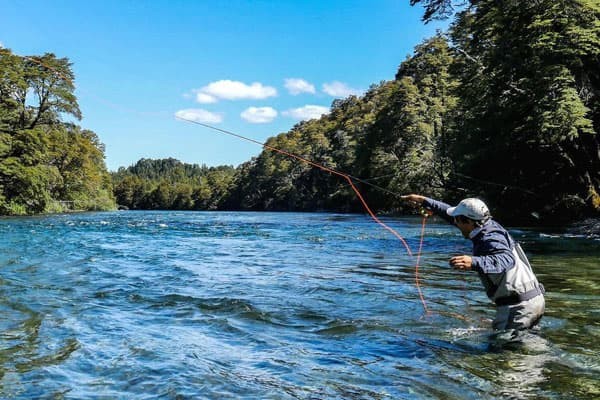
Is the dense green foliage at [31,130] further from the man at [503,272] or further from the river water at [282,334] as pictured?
the man at [503,272]

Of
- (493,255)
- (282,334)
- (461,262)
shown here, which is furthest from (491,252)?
(282,334)

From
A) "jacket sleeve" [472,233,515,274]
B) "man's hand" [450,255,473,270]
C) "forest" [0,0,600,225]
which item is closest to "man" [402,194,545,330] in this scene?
"jacket sleeve" [472,233,515,274]

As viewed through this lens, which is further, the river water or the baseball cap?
the baseball cap

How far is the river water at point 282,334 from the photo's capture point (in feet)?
15.3

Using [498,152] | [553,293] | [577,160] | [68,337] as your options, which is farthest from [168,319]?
[498,152]

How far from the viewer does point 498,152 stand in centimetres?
3247

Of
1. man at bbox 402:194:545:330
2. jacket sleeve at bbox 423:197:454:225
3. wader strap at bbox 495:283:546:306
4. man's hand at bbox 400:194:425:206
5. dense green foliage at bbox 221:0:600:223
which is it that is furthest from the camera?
dense green foliage at bbox 221:0:600:223

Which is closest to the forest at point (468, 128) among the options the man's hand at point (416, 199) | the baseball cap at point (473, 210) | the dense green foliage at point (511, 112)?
the dense green foliage at point (511, 112)

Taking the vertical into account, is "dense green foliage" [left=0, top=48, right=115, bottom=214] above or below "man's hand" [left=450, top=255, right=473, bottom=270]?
above

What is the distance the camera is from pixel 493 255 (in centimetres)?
Result: 552

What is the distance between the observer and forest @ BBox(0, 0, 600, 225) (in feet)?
70.0

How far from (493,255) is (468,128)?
31564 mm

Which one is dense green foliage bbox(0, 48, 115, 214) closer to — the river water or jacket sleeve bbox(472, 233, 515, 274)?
the river water

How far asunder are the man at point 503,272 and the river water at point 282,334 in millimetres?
330
